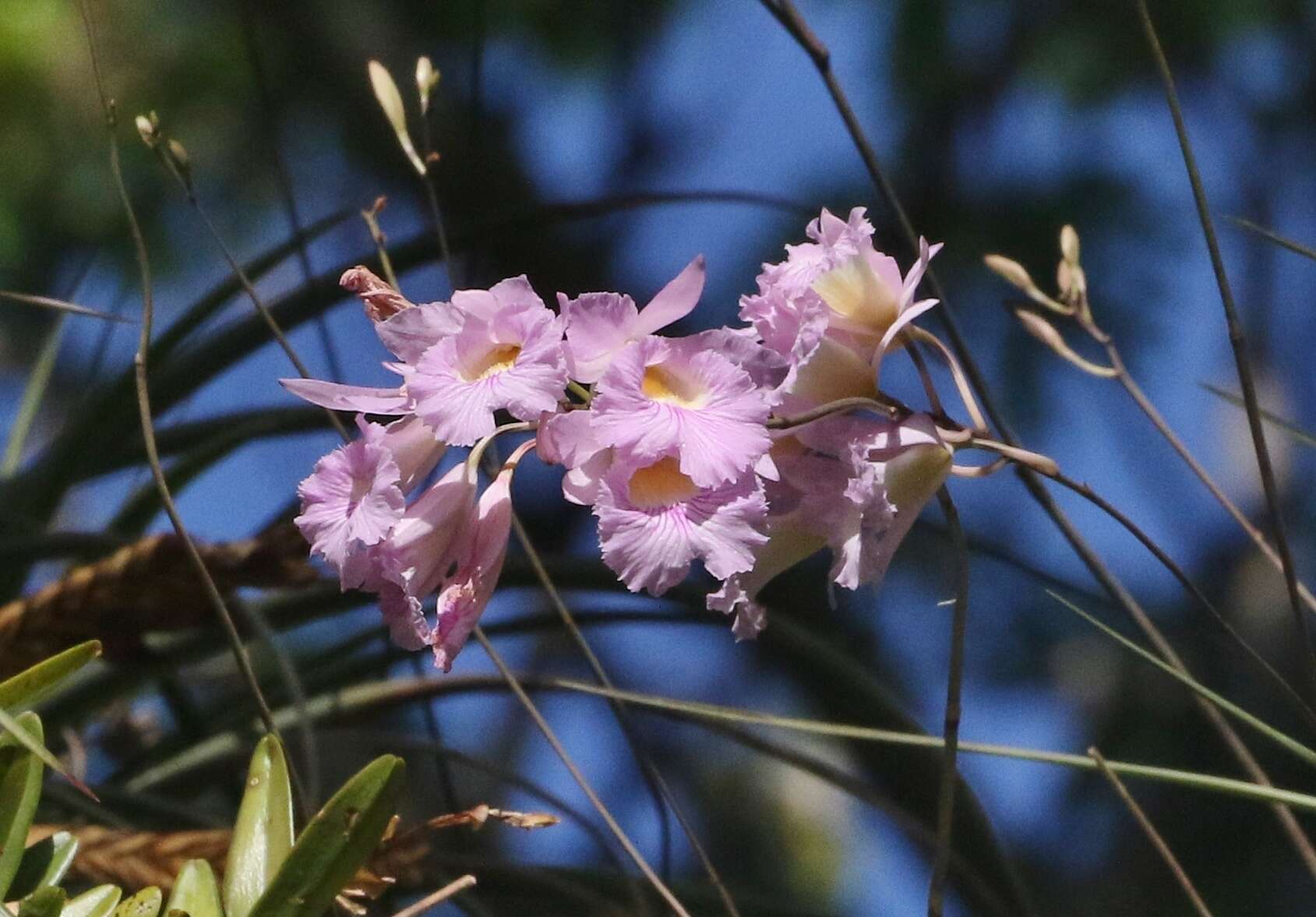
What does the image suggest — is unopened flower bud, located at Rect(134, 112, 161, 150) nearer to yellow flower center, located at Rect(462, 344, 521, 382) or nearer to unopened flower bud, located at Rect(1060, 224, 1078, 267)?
yellow flower center, located at Rect(462, 344, 521, 382)

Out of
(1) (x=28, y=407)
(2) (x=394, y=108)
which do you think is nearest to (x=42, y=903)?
(2) (x=394, y=108)

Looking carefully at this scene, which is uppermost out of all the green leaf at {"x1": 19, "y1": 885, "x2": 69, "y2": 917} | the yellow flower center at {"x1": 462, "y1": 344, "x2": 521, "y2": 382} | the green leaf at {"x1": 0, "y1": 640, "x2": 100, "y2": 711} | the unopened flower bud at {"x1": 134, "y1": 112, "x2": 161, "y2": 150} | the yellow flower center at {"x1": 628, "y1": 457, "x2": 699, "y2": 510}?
the unopened flower bud at {"x1": 134, "y1": 112, "x2": 161, "y2": 150}

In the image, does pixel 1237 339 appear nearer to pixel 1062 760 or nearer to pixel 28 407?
pixel 1062 760

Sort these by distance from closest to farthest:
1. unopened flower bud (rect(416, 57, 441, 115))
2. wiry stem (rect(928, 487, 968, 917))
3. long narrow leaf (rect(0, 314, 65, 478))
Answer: wiry stem (rect(928, 487, 968, 917)) → unopened flower bud (rect(416, 57, 441, 115)) → long narrow leaf (rect(0, 314, 65, 478))

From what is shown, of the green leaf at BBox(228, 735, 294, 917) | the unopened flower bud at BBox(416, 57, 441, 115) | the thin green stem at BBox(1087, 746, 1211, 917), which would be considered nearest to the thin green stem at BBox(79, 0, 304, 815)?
the green leaf at BBox(228, 735, 294, 917)

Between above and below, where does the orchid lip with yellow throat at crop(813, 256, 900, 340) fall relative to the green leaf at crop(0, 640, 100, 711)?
above
